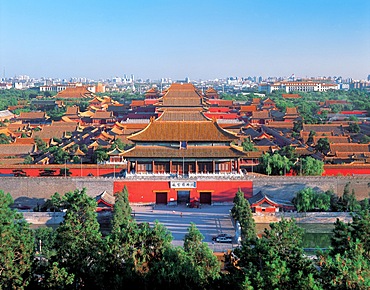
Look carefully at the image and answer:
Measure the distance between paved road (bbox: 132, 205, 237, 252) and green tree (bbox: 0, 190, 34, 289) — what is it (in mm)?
6834

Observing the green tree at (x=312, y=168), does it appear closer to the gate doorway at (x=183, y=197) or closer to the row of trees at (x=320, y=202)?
the row of trees at (x=320, y=202)

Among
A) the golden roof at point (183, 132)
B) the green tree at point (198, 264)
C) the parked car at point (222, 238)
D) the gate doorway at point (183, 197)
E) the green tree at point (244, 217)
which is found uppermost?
the golden roof at point (183, 132)

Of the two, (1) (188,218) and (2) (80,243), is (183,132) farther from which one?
(2) (80,243)

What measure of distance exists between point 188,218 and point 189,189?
2.04m

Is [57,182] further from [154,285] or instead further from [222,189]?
[154,285]

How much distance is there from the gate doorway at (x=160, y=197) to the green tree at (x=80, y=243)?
33.7ft

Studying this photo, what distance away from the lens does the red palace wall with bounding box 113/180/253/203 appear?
21.0 m

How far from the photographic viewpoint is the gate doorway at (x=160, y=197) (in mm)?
21203

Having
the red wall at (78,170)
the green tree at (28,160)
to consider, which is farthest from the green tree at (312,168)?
the green tree at (28,160)

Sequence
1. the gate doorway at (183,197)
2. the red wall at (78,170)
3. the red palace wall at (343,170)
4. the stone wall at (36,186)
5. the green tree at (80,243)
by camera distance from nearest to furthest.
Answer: the green tree at (80,243), the gate doorway at (183,197), the stone wall at (36,186), the red wall at (78,170), the red palace wall at (343,170)

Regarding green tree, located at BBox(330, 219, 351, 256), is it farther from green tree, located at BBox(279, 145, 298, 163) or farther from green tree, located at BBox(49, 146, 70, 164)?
green tree, located at BBox(49, 146, 70, 164)

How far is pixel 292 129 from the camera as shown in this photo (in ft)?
130

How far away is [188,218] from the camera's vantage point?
19219 mm

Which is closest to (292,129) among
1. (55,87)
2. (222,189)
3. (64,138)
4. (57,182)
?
(64,138)
